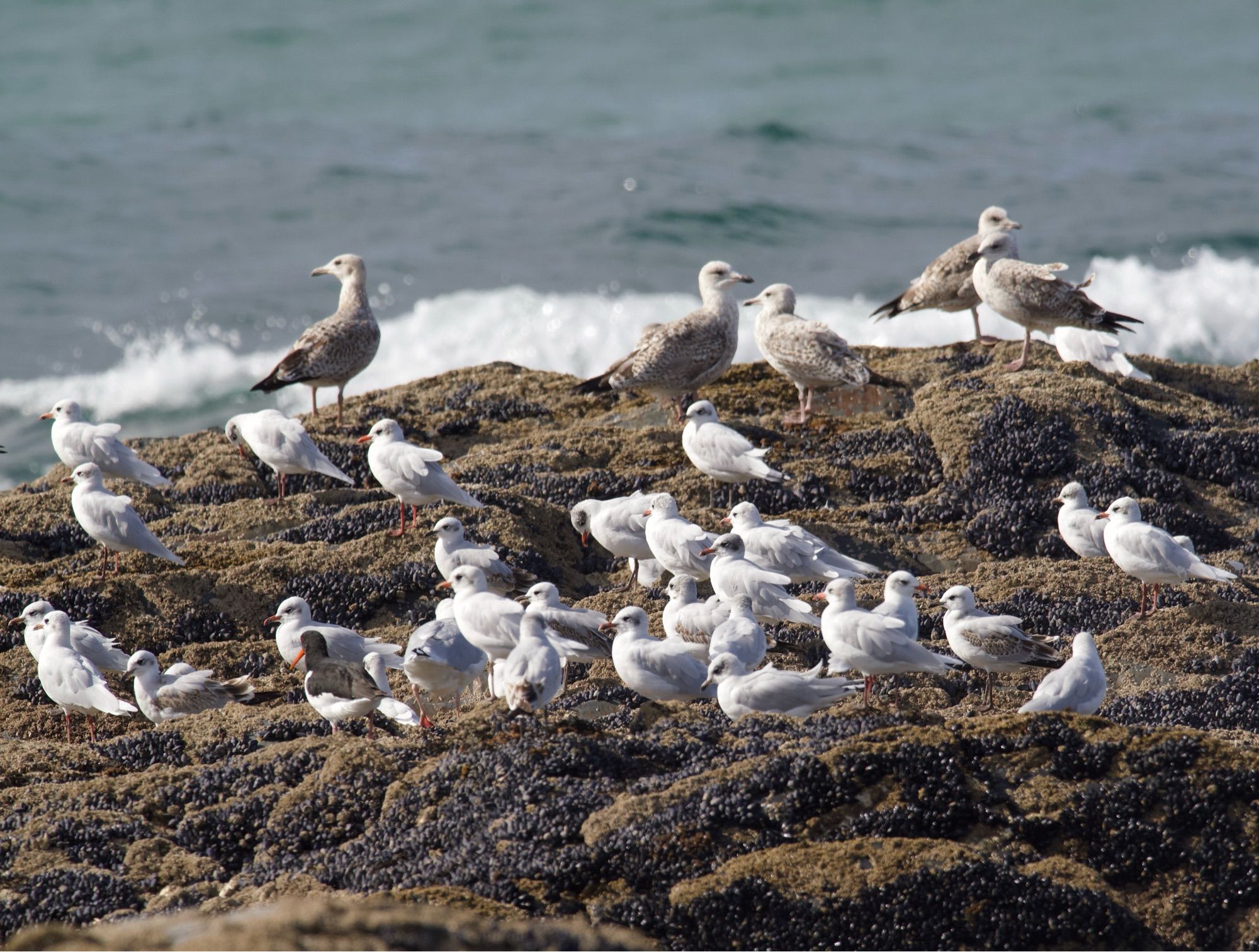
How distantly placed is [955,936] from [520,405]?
31.1 ft

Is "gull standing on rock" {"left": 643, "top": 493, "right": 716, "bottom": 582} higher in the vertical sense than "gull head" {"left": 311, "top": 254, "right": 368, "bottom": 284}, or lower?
lower

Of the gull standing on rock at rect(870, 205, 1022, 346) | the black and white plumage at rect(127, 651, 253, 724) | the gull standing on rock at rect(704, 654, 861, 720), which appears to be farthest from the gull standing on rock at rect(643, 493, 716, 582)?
the gull standing on rock at rect(870, 205, 1022, 346)

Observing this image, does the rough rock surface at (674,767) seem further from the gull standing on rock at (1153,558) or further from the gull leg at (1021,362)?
the gull leg at (1021,362)

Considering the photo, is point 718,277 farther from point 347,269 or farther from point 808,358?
point 347,269

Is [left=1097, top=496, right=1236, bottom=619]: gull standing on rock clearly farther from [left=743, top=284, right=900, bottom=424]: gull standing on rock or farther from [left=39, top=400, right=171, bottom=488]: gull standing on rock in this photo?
[left=39, top=400, right=171, bottom=488]: gull standing on rock

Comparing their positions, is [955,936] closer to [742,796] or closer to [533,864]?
[742,796]

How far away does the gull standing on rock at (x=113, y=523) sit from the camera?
383 inches

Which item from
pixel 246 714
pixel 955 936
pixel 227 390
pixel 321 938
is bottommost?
pixel 227 390

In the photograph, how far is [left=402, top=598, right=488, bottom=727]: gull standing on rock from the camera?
792cm

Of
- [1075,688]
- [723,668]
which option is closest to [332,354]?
[723,668]

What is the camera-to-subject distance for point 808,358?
12633 millimetres

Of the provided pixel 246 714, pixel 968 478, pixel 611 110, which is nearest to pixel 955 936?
pixel 246 714

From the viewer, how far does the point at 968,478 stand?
11.0 metres

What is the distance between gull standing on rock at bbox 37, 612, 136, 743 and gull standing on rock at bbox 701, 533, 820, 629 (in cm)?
381
